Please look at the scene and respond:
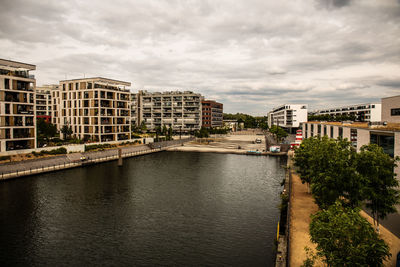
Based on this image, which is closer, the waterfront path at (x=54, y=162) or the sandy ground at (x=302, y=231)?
the sandy ground at (x=302, y=231)

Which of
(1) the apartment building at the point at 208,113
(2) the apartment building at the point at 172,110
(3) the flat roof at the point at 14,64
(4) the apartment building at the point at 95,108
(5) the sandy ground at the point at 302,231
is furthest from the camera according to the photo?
(1) the apartment building at the point at 208,113

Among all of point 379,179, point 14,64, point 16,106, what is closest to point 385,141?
point 379,179

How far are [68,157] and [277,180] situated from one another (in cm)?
5814

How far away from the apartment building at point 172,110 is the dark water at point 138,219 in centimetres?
10383

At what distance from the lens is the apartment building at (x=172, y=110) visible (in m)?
164

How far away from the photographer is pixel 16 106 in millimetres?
68625

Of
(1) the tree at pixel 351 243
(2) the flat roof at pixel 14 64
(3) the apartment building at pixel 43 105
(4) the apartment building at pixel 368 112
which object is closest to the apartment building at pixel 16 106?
(2) the flat roof at pixel 14 64

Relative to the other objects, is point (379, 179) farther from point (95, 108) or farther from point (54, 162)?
point (95, 108)

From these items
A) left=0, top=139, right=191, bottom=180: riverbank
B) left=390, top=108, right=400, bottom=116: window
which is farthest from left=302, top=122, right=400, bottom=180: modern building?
left=0, top=139, right=191, bottom=180: riverbank

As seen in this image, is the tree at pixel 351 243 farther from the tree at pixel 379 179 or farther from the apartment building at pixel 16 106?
the apartment building at pixel 16 106

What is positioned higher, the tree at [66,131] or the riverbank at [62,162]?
the tree at [66,131]

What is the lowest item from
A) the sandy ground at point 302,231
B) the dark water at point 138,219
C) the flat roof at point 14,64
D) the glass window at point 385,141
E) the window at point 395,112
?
the dark water at point 138,219

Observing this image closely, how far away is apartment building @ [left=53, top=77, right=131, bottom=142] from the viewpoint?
97250mm

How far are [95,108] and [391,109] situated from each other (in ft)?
297
